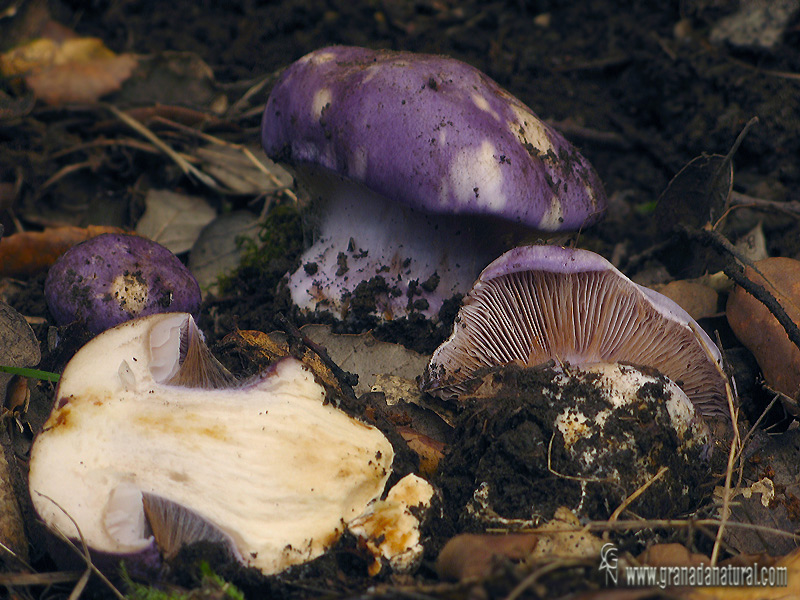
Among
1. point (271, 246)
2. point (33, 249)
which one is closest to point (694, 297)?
point (271, 246)

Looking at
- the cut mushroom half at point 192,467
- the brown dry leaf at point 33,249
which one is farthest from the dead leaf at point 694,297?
the brown dry leaf at point 33,249

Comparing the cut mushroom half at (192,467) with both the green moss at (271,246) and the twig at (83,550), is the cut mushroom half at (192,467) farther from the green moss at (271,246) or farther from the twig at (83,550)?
the green moss at (271,246)

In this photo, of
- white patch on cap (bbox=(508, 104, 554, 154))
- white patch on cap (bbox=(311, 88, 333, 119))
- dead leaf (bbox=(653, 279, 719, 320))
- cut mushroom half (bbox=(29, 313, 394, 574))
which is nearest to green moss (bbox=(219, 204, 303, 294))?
white patch on cap (bbox=(311, 88, 333, 119))

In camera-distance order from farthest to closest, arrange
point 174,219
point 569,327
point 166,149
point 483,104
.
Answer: point 166,149 < point 174,219 < point 483,104 < point 569,327

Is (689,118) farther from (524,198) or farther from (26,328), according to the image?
(26,328)

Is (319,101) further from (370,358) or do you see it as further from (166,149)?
(166,149)

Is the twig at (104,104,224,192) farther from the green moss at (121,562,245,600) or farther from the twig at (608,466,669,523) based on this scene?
the twig at (608,466,669,523)

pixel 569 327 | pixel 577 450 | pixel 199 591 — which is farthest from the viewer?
pixel 569 327
